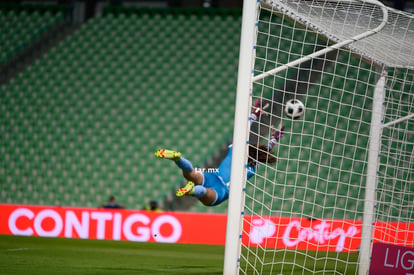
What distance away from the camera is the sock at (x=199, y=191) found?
627 cm

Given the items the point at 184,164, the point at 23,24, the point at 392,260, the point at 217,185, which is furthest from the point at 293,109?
the point at 23,24

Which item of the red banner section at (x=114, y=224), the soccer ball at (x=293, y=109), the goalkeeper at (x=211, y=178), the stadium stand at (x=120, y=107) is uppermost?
the soccer ball at (x=293, y=109)

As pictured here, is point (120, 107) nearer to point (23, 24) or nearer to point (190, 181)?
point (23, 24)

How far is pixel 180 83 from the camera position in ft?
50.0

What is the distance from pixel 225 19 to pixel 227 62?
1.22m

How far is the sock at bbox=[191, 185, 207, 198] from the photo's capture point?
6266 millimetres

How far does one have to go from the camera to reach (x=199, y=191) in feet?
20.7

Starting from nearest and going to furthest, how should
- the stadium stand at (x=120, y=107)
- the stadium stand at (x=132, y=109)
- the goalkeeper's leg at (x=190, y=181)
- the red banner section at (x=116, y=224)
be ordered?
the goalkeeper's leg at (x=190, y=181) < the red banner section at (x=116, y=224) < the stadium stand at (x=132, y=109) < the stadium stand at (x=120, y=107)

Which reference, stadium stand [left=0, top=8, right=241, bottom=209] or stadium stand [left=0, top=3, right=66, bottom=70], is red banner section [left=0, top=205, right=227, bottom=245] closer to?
stadium stand [left=0, top=8, right=241, bottom=209]

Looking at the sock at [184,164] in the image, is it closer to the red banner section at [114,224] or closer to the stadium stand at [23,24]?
the red banner section at [114,224]

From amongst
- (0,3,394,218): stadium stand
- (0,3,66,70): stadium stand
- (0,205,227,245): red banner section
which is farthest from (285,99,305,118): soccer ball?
(0,3,66,70): stadium stand

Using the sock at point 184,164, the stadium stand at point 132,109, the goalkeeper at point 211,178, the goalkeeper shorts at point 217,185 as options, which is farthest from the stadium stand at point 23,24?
the sock at point 184,164

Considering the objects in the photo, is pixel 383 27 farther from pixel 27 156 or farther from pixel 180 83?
pixel 27 156

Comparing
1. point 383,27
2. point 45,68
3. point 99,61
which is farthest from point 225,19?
point 383,27
